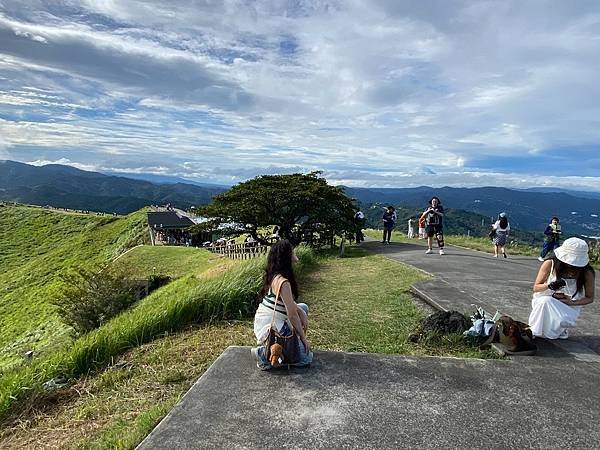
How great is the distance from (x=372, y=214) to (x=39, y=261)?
126 m

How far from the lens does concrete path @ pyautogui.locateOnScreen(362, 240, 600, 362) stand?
572 cm

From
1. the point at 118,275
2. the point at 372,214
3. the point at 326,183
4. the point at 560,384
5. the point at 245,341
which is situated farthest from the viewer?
the point at 372,214

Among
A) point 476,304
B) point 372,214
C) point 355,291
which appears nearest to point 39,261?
point 355,291

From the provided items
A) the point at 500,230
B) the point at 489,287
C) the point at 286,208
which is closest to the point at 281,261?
the point at 489,287

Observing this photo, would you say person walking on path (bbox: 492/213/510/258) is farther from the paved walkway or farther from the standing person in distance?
the paved walkway

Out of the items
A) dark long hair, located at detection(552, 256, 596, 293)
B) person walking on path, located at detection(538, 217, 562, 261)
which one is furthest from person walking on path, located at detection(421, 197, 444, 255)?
dark long hair, located at detection(552, 256, 596, 293)

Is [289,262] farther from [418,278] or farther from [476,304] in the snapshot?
[418,278]

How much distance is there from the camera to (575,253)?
4.73 meters

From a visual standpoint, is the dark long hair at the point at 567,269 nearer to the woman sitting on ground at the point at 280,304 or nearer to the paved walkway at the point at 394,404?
the paved walkway at the point at 394,404

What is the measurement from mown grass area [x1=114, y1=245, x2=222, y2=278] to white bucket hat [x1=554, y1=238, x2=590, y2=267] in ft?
43.0

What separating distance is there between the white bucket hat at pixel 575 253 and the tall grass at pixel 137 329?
430cm

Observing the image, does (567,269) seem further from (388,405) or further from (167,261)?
(167,261)

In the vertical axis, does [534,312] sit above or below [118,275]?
above

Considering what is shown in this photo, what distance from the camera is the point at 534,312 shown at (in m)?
5.10
